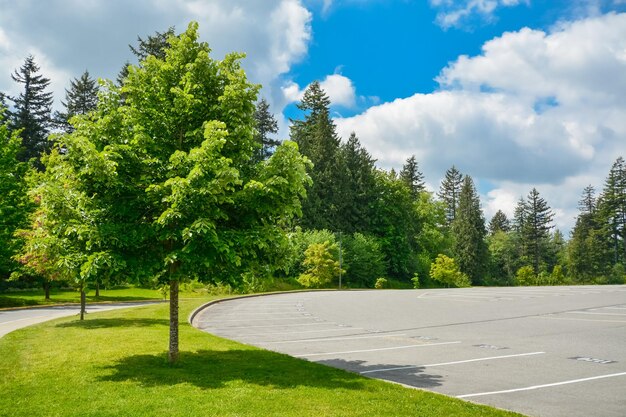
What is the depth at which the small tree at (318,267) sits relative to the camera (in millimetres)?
52969

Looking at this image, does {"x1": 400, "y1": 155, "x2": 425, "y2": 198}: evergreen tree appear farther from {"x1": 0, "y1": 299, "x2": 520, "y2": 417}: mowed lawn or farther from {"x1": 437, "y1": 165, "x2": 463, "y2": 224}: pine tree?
{"x1": 0, "y1": 299, "x2": 520, "y2": 417}: mowed lawn

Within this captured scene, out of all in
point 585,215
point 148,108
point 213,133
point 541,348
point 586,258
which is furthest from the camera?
point 585,215

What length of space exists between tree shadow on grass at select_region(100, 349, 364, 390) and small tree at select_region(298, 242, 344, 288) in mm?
40659

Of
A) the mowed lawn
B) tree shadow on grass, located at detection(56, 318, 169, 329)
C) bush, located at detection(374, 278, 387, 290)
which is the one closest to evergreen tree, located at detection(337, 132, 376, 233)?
bush, located at detection(374, 278, 387, 290)

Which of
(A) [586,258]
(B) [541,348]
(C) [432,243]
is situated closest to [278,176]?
(B) [541,348]

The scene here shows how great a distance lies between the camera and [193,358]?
11.8 metres

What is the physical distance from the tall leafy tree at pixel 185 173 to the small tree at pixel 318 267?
4144cm

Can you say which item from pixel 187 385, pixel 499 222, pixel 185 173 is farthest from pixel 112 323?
pixel 499 222

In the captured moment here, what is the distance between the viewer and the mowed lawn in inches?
296

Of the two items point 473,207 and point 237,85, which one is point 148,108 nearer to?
point 237,85

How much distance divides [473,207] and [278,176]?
84104mm

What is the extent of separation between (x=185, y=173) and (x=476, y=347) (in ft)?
32.6

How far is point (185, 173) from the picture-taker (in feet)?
33.1

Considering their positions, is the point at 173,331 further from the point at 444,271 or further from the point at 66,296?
the point at 444,271
